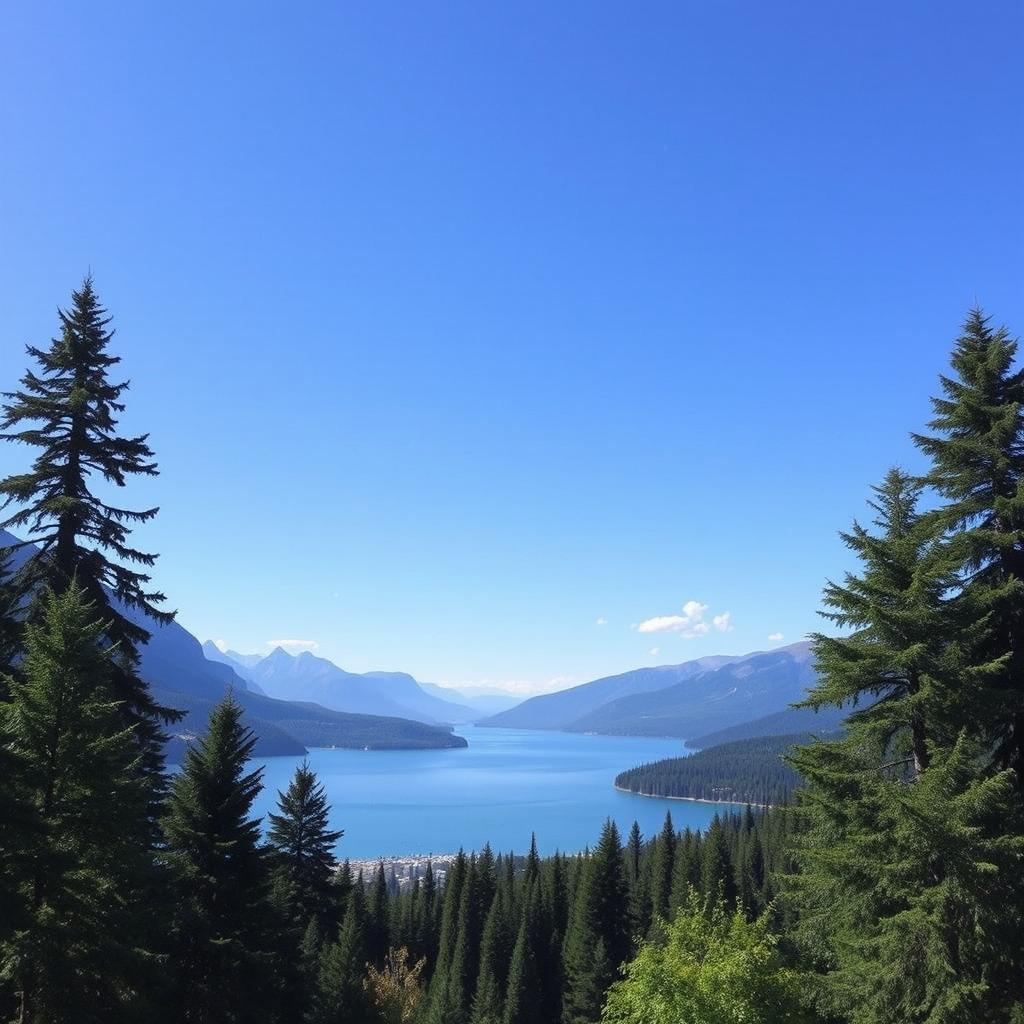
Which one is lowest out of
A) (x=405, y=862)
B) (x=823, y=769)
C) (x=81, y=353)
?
(x=405, y=862)

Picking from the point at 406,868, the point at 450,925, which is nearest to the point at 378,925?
the point at 450,925

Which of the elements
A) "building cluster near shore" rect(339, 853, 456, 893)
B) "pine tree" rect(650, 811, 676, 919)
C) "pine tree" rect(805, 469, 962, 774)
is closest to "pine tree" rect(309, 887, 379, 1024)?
"pine tree" rect(805, 469, 962, 774)

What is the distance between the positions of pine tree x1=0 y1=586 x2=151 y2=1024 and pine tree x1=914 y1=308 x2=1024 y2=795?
16.1m

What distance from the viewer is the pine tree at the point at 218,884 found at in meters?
15.4

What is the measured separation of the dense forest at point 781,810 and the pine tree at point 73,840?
4 centimetres

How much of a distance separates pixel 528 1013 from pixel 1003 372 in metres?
47.2

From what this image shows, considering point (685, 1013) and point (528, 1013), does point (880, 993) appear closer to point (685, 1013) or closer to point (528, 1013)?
point (685, 1013)

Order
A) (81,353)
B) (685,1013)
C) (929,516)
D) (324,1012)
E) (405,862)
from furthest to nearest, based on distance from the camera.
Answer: (405,862)
(324,1012)
(81,353)
(929,516)
(685,1013)

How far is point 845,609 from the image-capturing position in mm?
15969

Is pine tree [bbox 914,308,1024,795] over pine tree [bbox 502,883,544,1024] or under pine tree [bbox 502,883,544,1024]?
over

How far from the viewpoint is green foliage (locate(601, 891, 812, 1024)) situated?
1423 centimetres

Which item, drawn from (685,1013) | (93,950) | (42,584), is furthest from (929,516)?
(42,584)

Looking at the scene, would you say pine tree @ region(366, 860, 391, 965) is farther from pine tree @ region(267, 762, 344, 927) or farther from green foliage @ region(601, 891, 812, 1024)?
green foliage @ region(601, 891, 812, 1024)

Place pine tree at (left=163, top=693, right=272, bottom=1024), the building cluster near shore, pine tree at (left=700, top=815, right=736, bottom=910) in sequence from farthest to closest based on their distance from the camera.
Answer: the building cluster near shore
pine tree at (left=700, top=815, right=736, bottom=910)
pine tree at (left=163, top=693, right=272, bottom=1024)
